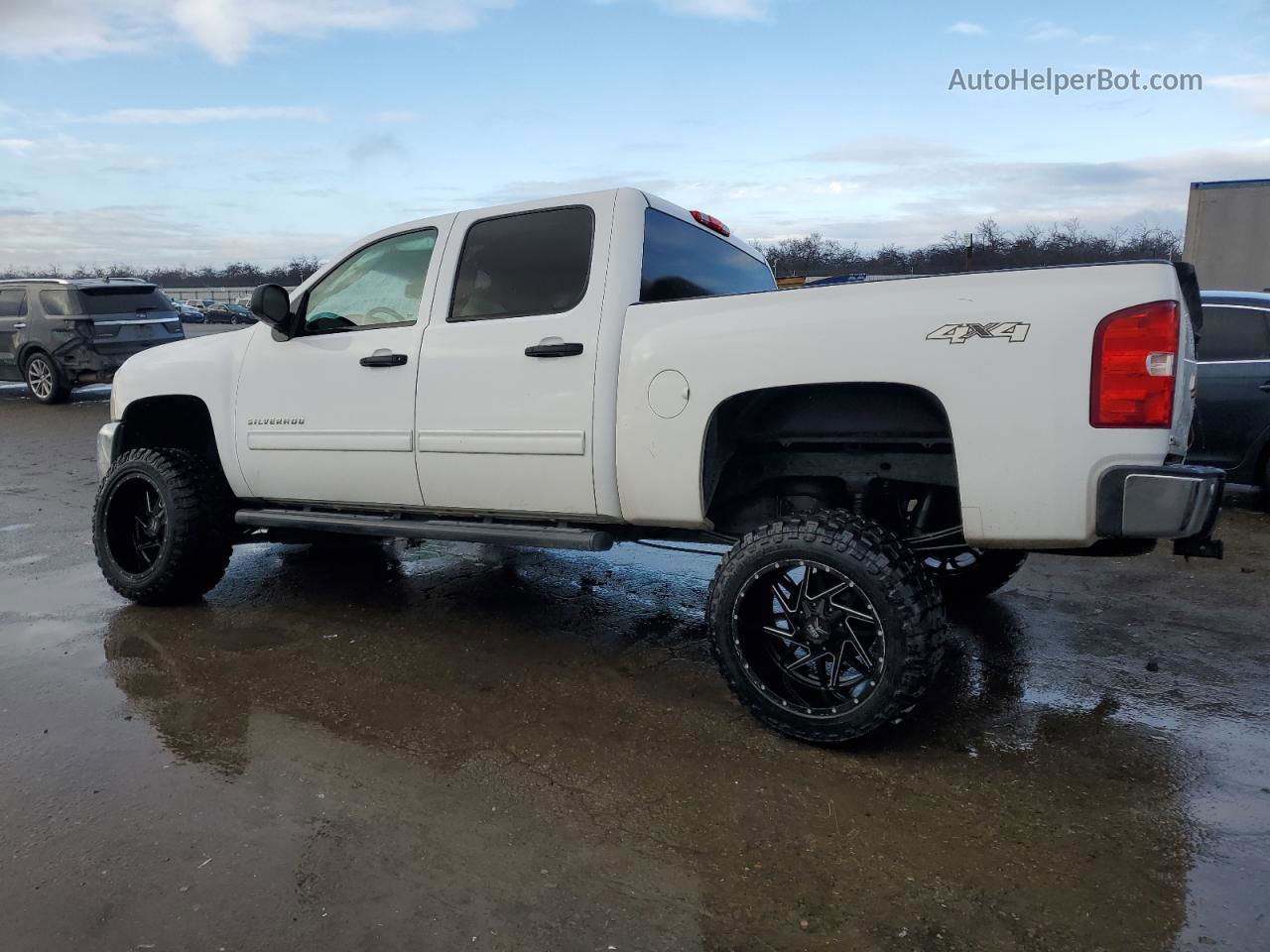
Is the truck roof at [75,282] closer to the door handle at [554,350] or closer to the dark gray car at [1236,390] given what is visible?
the door handle at [554,350]

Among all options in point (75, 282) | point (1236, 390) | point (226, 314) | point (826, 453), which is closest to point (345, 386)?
point (826, 453)

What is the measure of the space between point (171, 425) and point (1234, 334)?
7560 millimetres

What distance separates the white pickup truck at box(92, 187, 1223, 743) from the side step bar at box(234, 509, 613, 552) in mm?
20

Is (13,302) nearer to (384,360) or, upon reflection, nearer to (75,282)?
(75,282)

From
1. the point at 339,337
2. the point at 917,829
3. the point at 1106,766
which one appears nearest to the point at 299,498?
the point at 339,337

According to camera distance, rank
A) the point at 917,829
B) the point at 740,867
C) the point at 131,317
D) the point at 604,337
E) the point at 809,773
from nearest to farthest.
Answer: the point at 740,867, the point at 917,829, the point at 809,773, the point at 604,337, the point at 131,317

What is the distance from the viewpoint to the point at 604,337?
3.50m

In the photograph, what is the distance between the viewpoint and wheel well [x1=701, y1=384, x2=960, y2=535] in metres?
3.27

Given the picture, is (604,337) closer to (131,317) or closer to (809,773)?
A: (809,773)

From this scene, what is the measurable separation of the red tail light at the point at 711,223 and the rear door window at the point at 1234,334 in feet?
14.7

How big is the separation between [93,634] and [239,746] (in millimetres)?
1681

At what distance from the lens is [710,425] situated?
130 inches

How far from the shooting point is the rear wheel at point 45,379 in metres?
13.9

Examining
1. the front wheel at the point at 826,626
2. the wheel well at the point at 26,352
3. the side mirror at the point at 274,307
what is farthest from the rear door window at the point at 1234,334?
the wheel well at the point at 26,352
